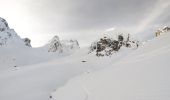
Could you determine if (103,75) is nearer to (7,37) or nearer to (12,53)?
(12,53)

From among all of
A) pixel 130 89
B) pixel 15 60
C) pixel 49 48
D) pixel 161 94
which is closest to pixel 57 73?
pixel 130 89

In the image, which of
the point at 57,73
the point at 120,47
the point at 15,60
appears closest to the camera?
the point at 57,73

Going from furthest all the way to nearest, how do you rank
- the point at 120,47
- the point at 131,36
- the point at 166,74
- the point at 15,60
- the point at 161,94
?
the point at 15,60
the point at 131,36
the point at 120,47
the point at 166,74
the point at 161,94

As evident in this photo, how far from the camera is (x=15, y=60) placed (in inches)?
3396

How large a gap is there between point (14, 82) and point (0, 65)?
5124 centimetres

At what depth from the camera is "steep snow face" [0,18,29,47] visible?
110m

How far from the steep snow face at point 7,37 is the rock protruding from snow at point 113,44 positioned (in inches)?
2632

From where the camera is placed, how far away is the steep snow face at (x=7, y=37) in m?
110

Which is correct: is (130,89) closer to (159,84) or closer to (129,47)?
(159,84)

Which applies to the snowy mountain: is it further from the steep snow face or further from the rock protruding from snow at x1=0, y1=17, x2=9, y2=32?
the rock protruding from snow at x1=0, y1=17, x2=9, y2=32

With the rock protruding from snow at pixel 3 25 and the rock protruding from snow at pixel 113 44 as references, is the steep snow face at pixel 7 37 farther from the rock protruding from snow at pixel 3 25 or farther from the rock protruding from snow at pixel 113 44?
the rock protruding from snow at pixel 113 44

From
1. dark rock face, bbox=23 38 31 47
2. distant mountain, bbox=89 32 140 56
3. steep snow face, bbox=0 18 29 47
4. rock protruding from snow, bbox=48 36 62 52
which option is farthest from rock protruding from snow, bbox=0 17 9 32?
distant mountain, bbox=89 32 140 56

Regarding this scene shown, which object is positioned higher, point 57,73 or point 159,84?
point 159,84

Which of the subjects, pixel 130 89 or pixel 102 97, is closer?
pixel 130 89
